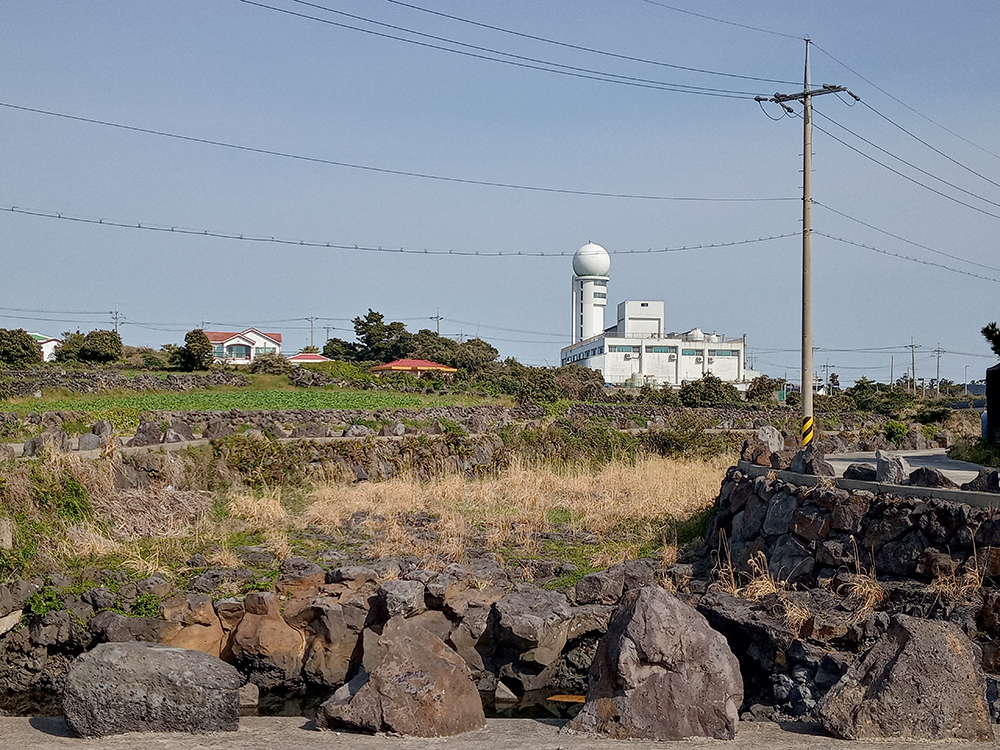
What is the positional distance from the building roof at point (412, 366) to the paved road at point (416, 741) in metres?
47.9

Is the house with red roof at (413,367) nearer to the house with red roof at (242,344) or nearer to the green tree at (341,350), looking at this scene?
the green tree at (341,350)

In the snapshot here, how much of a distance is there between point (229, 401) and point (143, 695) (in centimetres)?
3322

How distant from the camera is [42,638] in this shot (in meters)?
11.8

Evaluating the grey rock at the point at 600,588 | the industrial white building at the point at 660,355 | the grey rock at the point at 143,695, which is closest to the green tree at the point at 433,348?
the industrial white building at the point at 660,355

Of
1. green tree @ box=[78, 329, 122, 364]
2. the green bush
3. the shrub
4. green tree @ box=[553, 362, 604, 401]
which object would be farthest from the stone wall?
green tree @ box=[78, 329, 122, 364]

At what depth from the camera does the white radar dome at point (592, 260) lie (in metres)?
97.6

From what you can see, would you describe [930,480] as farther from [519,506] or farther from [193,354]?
[193,354]

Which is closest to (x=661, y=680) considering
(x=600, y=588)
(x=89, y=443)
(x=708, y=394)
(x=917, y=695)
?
(x=917, y=695)

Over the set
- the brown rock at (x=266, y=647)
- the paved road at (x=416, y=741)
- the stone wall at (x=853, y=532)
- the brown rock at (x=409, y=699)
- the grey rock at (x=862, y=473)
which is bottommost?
the brown rock at (x=266, y=647)

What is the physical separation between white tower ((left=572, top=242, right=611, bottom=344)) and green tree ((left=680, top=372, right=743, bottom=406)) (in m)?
47.4

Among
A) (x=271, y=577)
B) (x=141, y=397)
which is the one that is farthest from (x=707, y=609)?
(x=141, y=397)

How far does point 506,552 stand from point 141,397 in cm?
2910

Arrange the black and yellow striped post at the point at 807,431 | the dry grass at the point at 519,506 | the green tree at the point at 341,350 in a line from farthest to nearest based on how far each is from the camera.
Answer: the green tree at the point at 341,350
the black and yellow striped post at the point at 807,431
the dry grass at the point at 519,506

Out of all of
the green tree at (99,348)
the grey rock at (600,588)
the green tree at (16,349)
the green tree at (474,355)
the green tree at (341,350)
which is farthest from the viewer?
the green tree at (341,350)
